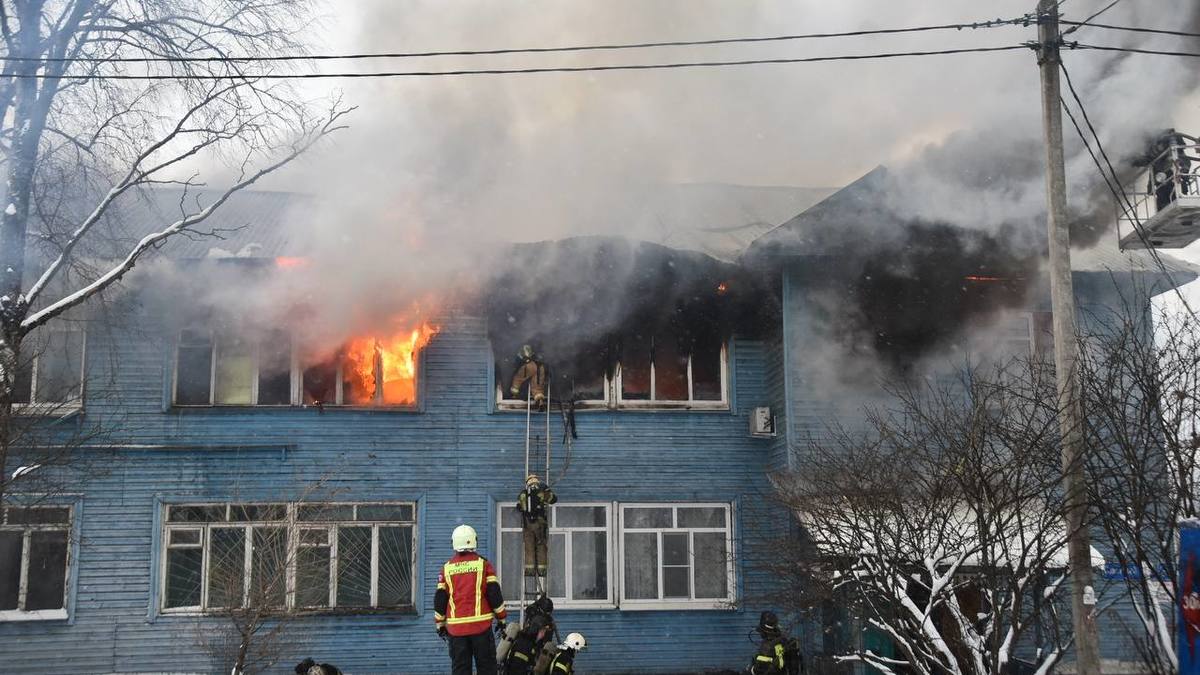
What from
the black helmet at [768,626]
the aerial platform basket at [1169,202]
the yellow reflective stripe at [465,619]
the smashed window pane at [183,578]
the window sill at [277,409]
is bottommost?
the black helmet at [768,626]

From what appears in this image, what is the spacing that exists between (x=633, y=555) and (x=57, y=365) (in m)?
7.67

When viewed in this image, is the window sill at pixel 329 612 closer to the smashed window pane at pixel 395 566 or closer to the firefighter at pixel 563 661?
the smashed window pane at pixel 395 566

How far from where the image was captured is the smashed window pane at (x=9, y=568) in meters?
12.8

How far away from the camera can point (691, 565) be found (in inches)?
541

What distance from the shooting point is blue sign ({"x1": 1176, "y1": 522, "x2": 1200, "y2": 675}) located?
547 centimetres

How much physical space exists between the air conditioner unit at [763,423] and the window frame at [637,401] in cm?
50

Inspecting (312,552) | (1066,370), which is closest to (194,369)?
(312,552)

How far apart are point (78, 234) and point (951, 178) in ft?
31.2

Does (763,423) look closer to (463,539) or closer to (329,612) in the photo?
(463,539)

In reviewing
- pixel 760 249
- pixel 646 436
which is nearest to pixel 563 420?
pixel 646 436

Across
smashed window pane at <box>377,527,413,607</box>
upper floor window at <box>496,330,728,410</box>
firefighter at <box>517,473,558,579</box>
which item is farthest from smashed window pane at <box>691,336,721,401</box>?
smashed window pane at <box>377,527,413,607</box>

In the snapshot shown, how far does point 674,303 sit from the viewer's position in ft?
46.7

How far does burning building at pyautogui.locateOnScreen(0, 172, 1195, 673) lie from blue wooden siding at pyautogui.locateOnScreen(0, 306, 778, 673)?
28 millimetres

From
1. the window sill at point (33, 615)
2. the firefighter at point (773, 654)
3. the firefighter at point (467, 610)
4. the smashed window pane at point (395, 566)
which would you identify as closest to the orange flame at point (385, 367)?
the smashed window pane at point (395, 566)
